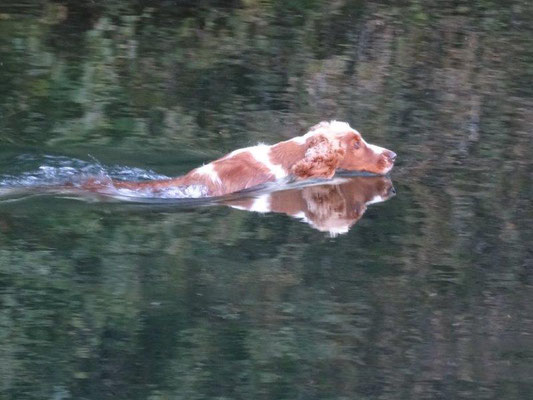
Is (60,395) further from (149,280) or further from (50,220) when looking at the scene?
Result: (50,220)

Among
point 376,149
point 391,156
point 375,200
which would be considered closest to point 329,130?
point 376,149

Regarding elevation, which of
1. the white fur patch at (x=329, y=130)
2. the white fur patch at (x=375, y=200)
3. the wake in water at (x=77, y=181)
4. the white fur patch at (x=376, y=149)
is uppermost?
the white fur patch at (x=329, y=130)

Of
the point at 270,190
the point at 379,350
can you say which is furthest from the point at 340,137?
the point at 379,350

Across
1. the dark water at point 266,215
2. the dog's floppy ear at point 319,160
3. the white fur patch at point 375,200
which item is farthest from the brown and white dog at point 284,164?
the white fur patch at point 375,200

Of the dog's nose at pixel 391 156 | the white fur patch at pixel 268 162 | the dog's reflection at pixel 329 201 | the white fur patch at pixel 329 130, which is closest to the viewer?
the dog's reflection at pixel 329 201

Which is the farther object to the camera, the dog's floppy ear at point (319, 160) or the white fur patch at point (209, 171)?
the dog's floppy ear at point (319, 160)

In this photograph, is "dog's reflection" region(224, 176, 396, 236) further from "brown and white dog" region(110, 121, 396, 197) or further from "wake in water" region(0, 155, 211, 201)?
"wake in water" region(0, 155, 211, 201)

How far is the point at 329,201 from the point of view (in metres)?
7.88

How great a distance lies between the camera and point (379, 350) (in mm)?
5500

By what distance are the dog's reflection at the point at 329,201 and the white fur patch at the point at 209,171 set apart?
0.21 meters

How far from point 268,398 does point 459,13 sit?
8482 mm

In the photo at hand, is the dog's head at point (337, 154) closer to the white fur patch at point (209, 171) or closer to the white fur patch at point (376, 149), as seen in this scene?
the white fur patch at point (376, 149)

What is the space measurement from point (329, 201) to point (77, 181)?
1.75 metres

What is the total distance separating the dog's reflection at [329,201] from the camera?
24.4ft
